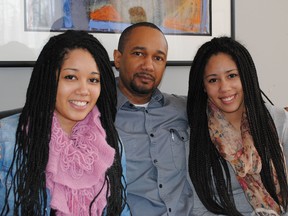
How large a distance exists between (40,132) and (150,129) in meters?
0.52

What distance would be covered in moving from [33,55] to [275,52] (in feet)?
4.42

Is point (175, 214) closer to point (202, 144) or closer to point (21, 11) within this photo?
point (202, 144)

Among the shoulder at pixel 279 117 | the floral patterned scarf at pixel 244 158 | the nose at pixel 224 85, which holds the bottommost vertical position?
the floral patterned scarf at pixel 244 158

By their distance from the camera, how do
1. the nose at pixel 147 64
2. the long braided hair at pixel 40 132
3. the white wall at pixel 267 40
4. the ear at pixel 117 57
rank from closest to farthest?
the long braided hair at pixel 40 132
the nose at pixel 147 64
the ear at pixel 117 57
the white wall at pixel 267 40

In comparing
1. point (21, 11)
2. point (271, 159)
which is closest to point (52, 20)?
point (21, 11)

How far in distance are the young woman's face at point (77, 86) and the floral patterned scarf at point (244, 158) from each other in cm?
58

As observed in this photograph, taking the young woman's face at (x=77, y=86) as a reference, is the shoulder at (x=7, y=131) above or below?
below

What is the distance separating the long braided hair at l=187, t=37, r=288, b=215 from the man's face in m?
0.20

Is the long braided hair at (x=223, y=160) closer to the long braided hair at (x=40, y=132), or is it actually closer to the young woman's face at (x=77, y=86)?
the long braided hair at (x=40, y=132)

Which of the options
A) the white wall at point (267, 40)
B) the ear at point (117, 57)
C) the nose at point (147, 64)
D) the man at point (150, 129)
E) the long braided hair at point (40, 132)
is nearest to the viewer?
the long braided hair at point (40, 132)

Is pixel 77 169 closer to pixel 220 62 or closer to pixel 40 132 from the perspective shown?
pixel 40 132

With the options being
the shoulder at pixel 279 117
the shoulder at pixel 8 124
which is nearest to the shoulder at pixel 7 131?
the shoulder at pixel 8 124

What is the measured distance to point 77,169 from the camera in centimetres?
132

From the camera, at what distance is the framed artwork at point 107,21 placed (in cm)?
174
